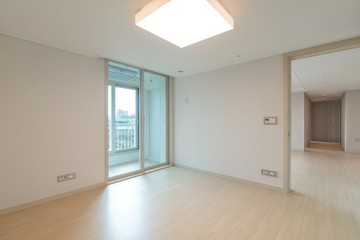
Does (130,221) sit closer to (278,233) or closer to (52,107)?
(278,233)

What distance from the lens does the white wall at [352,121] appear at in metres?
6.52

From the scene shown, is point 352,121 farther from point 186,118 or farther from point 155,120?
point 155,120

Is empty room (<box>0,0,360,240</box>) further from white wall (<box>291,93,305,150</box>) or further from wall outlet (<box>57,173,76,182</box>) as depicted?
white wall (<box>291,93,305,150</box>)

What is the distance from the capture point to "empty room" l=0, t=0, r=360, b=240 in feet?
6.24

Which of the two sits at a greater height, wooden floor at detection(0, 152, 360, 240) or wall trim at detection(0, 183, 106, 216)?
wall trim at detection(0, 183, 106, 216)

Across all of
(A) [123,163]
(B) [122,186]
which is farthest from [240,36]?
(A) [123,163]

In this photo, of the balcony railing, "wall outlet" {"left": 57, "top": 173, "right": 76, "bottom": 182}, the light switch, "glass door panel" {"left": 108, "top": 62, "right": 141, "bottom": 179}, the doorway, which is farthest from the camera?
the doorway

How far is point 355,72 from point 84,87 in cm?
610

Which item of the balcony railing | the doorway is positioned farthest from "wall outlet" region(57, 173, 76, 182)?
the doorway

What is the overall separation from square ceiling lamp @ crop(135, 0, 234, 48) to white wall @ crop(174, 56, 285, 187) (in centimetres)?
169

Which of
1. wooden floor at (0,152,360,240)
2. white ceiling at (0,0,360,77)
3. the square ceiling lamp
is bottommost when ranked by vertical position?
wooden floor at (0,152,360,240)

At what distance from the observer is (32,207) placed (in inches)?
98.2

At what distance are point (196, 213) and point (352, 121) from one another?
780cm

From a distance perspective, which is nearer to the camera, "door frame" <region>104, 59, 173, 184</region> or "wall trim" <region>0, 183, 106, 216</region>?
"wall trim" <region>0, 183, 106, 216</region>
